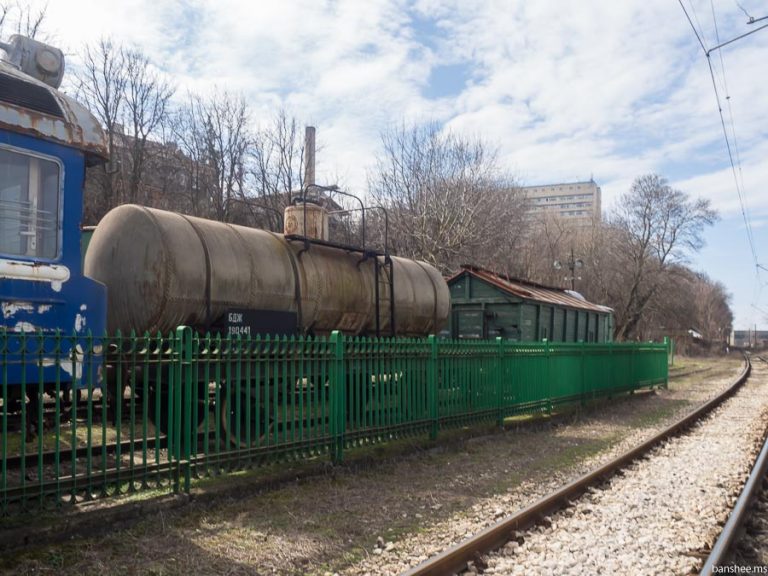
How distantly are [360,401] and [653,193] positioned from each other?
4481 centimetres

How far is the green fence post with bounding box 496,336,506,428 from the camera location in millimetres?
11805

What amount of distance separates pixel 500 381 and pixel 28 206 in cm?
857

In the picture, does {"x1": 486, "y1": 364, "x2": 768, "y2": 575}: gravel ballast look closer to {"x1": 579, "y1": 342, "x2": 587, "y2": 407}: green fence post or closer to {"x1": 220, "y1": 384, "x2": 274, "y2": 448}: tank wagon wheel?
{"x1": 220, "y1": 384, "x2": 274, "y2": 448}: tank wagon wheel

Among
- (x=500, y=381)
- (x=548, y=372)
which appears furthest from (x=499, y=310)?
(x=500, y=381)

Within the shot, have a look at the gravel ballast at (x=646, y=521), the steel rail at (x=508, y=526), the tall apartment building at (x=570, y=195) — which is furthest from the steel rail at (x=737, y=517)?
the tall apartment building at (x=570, y=195)

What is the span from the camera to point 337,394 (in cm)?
813

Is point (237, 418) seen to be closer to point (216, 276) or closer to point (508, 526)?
point (216, 276)

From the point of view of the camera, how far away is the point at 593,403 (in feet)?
52.9

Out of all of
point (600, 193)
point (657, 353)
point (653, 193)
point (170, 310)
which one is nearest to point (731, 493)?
point (170, 310)

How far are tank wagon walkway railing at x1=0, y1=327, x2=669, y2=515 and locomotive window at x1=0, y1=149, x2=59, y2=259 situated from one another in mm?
892

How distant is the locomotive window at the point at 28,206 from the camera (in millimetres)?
5449

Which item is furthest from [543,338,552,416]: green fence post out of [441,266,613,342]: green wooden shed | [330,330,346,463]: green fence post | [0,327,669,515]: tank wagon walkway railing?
[330,330,346,463]: green fence post

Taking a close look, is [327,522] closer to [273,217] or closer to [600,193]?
[273,217]

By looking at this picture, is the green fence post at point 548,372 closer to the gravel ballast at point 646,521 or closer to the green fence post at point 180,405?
the gravel ballast at point 646,521
